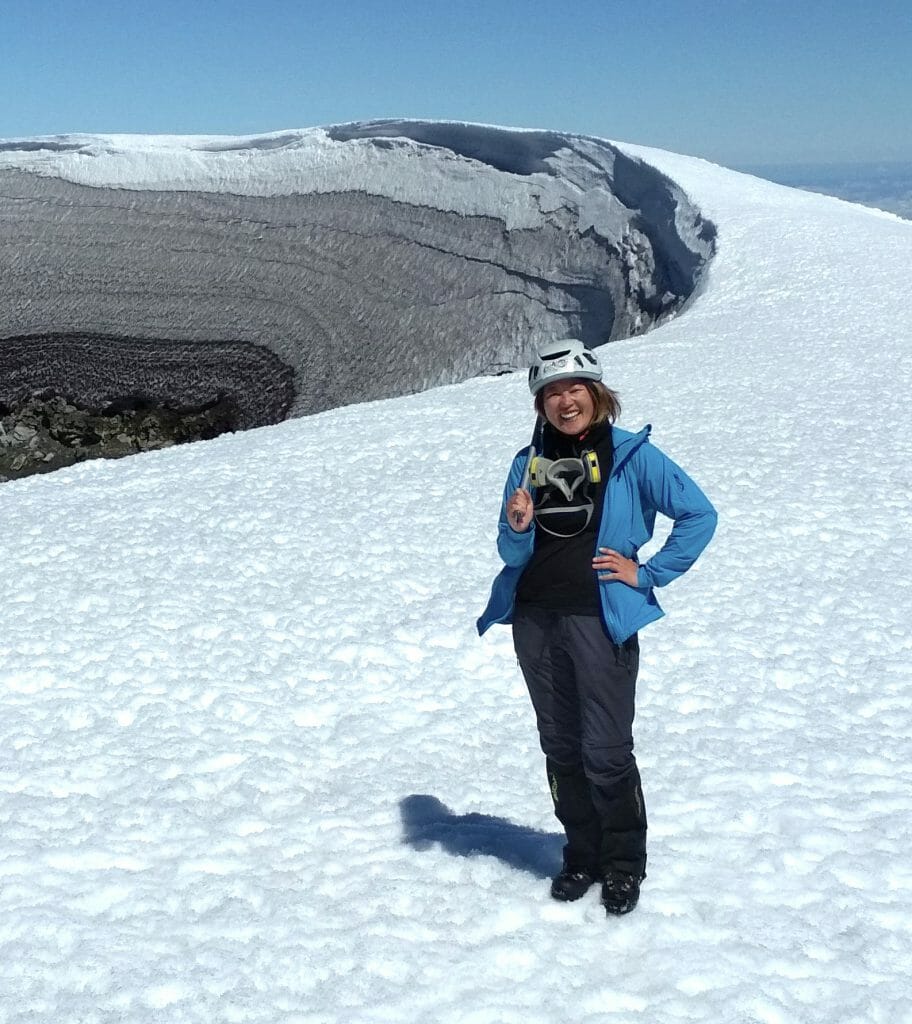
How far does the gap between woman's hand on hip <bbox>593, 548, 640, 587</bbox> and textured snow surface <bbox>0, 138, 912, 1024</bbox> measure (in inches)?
61.8

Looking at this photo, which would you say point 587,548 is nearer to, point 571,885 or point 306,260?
point 571,885

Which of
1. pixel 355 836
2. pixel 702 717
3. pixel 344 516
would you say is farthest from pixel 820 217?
A: pixel 355 836

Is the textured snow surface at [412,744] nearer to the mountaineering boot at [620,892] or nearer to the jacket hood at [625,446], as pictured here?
the mountaineering boot at [620,892]

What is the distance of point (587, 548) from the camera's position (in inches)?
140

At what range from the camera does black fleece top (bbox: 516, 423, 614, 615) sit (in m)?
3.52

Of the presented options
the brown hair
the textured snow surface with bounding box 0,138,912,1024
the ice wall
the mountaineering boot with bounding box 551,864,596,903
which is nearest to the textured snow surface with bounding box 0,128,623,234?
the ice wall

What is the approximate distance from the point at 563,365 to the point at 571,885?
2.22 metres

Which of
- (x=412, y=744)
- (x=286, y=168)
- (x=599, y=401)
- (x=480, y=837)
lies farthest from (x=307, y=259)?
(x=599, y=401)

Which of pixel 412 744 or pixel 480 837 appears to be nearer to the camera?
pixel 480 837

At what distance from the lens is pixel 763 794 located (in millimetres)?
5109

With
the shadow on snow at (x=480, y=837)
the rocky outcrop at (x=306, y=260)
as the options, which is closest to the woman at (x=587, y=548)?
the shadow on snow at (x=480, y=837)

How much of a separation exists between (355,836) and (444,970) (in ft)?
3.74

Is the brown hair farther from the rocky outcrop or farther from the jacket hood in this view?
the rocky outcrop

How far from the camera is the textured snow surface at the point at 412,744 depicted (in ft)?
12.5
